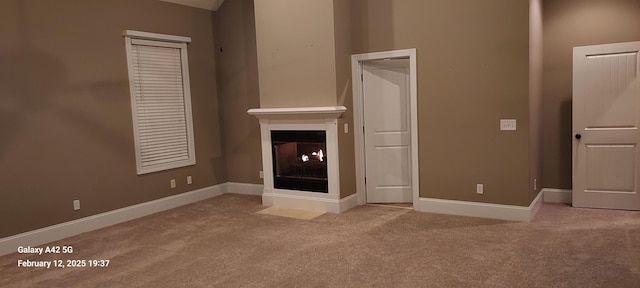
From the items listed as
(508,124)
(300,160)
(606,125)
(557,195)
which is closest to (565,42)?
(606,125)

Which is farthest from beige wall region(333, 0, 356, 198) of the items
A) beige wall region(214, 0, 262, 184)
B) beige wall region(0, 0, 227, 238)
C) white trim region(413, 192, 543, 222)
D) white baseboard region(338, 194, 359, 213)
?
beige wall region(0, 0, 227, 238)

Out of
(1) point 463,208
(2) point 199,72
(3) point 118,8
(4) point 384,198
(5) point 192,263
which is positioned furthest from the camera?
(2) point 199,72

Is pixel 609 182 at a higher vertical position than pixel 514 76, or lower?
lower

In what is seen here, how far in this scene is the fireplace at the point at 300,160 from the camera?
18.3 ft

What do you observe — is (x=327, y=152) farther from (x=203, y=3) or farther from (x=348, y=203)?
(x=203, y=3)

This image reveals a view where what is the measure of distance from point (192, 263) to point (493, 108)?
345cm

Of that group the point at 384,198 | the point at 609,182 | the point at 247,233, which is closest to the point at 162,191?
the point at 247,233

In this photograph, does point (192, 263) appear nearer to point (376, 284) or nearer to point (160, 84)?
point (376, 284)

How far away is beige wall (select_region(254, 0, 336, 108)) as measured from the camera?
529 cm

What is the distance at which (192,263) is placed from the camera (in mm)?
3859

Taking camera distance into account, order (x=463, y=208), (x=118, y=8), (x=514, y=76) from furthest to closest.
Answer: (x=118, y=8) < (x=463, y=208) < (x=514, y=76)

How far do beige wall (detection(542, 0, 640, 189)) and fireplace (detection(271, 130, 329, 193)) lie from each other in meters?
2.81

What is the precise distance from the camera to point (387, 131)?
5680mm

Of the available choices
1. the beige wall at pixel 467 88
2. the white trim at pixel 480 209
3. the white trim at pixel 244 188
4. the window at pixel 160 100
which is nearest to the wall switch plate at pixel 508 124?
the beige wall at pixel 467 88
